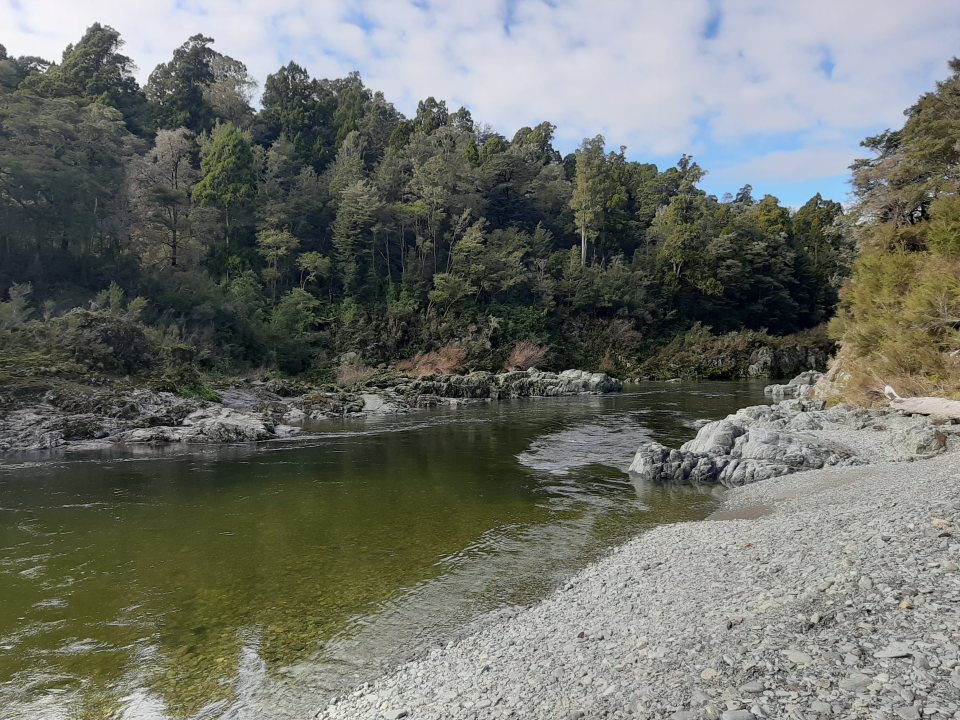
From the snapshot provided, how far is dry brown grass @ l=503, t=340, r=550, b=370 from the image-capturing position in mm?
39500

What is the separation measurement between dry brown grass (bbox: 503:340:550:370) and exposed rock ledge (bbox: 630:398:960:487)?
2560 centimetres

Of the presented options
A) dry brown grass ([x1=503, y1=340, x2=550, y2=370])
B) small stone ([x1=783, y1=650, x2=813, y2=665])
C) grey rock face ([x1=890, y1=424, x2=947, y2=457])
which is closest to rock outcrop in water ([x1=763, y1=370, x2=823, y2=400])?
dry brown grass ([x1=503, y1=340, x2=550, y2=370])

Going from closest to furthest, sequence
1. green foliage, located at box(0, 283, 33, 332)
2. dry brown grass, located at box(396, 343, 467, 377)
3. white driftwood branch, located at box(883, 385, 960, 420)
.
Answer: white driftwood branch, located at box(883, 385, 960, 420) → green foliage, located at box(0, 283, 33, 332) → dry brown grass, located at box(396, 343, 467, 377)

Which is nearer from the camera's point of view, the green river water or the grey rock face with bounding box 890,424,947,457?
the green river water

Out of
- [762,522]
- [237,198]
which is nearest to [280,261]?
[237,198]

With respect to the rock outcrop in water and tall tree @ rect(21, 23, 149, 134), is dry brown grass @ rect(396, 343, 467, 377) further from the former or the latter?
tall tree @ rect(21, 23, 149, 134)

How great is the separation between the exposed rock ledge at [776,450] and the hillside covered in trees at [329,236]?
7370 millimetres

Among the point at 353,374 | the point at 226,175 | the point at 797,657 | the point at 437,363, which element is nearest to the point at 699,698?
the point at 797,657

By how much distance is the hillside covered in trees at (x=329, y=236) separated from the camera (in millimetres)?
28078

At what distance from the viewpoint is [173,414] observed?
18.5 meters

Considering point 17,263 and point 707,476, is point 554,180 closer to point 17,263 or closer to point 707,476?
point 17,263

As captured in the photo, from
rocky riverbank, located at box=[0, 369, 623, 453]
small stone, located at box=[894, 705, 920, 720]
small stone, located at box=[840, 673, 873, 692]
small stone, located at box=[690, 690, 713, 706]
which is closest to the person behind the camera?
small stone, located at box=[894, 705, 920, 720]

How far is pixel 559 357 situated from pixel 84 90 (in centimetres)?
4658

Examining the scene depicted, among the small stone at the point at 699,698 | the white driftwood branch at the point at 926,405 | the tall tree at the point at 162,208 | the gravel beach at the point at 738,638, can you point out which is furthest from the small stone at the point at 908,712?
the tall tree at the point at 162,208
